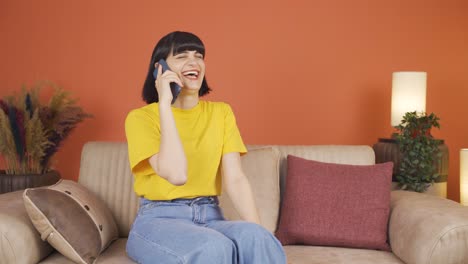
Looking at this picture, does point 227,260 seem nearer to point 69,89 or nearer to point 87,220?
point 87,220

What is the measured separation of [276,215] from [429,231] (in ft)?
2.37

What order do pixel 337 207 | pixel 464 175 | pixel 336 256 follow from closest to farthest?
pixel 336 256
pixel 337 207
pixel 464 175

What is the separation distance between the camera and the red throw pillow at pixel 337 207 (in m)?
2.45

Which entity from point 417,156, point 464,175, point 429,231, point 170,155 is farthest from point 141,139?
point 464,175

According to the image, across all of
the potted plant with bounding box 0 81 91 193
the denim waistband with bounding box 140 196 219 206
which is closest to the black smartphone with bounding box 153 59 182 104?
the denim waistband with bounding box 140 196 219 206

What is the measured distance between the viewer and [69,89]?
360cm

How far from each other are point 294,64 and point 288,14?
334 millimetres

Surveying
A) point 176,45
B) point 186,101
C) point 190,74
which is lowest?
point 186,101

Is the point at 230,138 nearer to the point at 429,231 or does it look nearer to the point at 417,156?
the point at 429,231

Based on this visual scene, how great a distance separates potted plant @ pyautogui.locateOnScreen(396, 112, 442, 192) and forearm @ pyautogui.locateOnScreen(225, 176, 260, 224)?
4.14ft

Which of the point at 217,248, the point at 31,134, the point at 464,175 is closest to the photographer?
the point at 217,248

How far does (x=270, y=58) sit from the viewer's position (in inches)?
147

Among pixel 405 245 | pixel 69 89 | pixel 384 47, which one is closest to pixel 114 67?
pixel 69 89

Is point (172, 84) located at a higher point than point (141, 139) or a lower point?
higher
